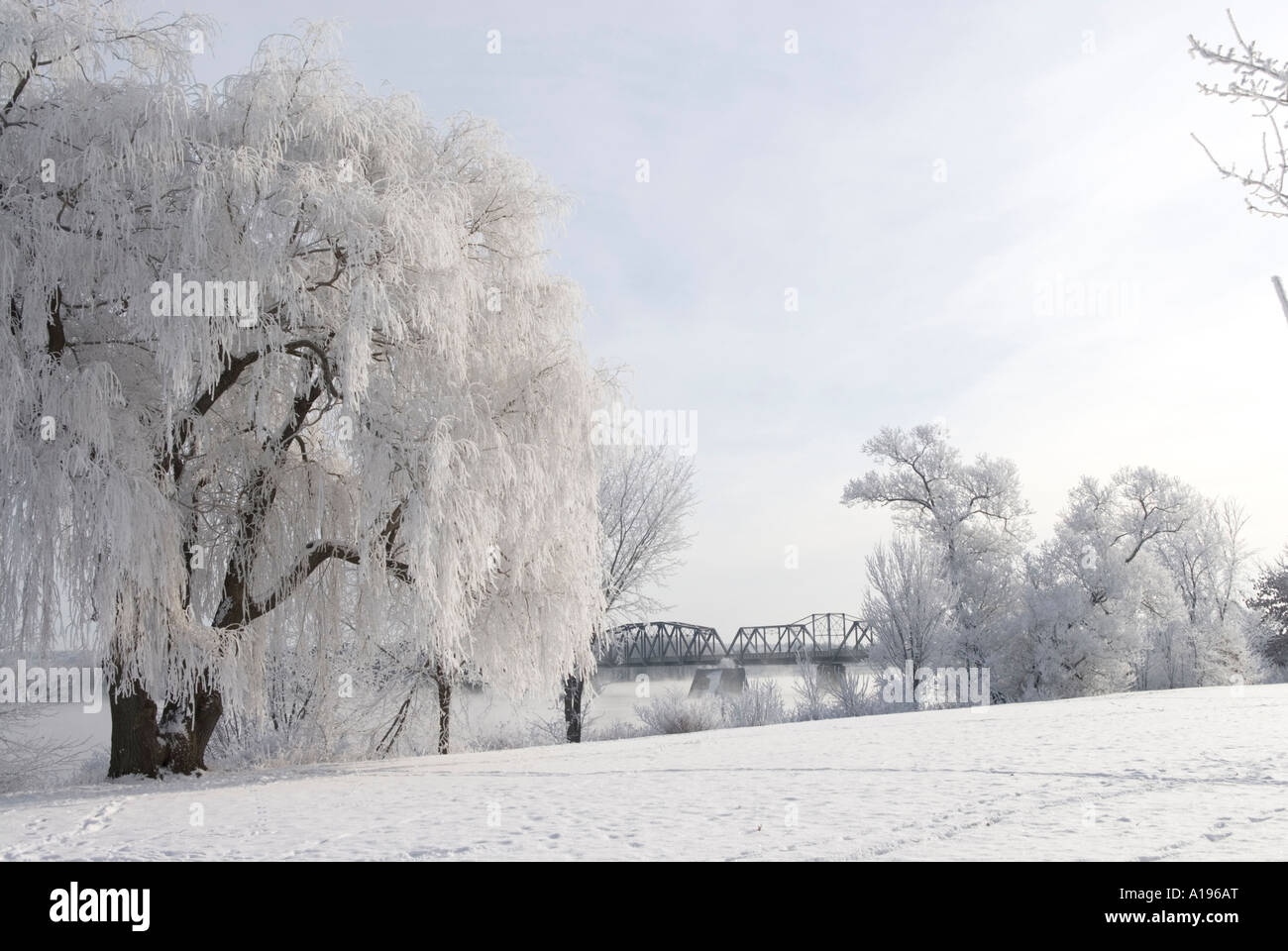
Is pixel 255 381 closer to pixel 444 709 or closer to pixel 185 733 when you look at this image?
pixel 185 733

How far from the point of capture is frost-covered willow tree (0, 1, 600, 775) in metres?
8.77

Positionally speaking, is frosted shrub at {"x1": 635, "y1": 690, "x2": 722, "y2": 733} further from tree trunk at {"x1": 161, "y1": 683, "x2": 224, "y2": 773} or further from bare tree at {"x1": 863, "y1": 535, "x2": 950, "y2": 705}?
tree trunk at {"x1": 161, "y1": 683, "x2": 224, "y2": 773}

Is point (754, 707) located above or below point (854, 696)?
above

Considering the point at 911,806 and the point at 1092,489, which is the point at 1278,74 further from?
the point at 1092,489

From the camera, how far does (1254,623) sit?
34156 millimetres

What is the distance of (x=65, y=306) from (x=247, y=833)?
606cm

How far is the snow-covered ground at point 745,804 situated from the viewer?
5.28 meters

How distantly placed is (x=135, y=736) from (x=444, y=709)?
30.0ft

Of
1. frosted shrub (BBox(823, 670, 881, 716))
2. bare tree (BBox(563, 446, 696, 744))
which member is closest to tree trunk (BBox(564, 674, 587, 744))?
bare tree (BBox(563, 446, 696, 744))

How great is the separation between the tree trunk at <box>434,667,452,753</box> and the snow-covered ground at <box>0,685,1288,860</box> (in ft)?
22.6

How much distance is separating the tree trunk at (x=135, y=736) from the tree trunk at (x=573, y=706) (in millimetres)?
11420

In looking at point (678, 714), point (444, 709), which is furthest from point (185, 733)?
point (678, 714)

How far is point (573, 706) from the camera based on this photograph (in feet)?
71.2

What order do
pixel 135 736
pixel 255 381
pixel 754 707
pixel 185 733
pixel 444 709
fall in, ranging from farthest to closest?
1. pixel 754 707
2. pixel 444 709
3. pixel 185 733
4. pixel 135 736
5. pixel 255 381
